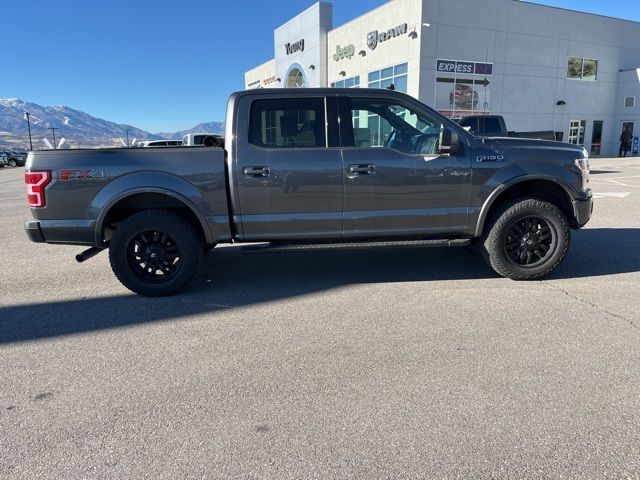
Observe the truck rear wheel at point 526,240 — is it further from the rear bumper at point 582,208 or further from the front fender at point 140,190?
the front fender at point 140,190

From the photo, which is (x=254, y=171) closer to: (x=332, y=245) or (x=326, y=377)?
(x=332, y=245)

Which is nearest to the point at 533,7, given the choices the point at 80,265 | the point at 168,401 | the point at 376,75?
the point at 376,75

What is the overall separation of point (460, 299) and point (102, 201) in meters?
3.68

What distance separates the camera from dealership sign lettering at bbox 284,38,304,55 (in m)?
33.8

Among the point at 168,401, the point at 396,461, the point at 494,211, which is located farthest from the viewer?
the point at 494,211

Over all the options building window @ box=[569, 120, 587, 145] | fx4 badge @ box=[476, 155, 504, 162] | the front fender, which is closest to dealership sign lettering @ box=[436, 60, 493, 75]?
building window @ box=[569, 120, 587, 145]

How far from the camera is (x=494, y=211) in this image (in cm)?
504

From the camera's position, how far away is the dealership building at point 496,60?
24.3m

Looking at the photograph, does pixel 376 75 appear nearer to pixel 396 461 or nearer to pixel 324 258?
pixel 324 258

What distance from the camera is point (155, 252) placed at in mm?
4723

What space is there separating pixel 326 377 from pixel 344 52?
29.7 meters

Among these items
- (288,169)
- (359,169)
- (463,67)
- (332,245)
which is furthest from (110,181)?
(463,67)

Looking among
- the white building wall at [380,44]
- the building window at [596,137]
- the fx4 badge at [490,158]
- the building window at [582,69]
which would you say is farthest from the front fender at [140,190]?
the building window at [596,137]

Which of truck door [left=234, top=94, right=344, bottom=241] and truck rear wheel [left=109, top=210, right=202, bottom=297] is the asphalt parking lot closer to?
truck rear wheel [left=109, top=210, right=202, bottom=297]
